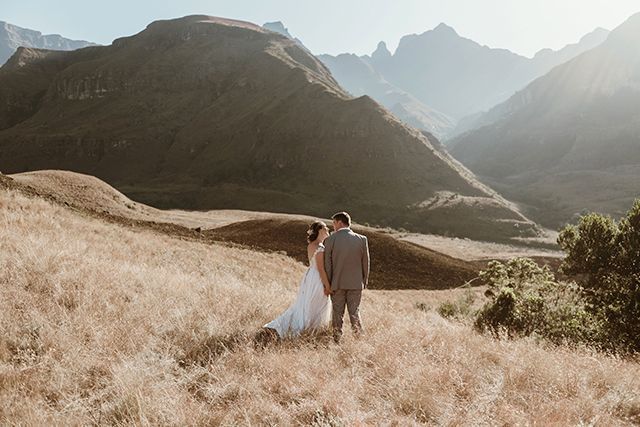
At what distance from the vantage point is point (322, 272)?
6660 mm

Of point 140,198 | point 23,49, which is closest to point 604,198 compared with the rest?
point 140,198

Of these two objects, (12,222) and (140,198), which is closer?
(12,222)

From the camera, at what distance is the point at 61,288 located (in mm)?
6199

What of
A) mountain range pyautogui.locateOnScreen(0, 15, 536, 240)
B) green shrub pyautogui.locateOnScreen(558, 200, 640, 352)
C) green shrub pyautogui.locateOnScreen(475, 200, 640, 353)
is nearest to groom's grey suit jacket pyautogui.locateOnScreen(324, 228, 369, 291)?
green shrub pyautogui.locateOnScreen(475, 200, 640, 353)

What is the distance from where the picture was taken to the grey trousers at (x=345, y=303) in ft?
21.4

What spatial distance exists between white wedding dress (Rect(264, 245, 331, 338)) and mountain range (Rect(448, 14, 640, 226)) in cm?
8726

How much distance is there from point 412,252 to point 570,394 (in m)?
26.3

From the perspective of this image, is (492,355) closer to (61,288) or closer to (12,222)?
(61,288)

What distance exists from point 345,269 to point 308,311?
862 mm

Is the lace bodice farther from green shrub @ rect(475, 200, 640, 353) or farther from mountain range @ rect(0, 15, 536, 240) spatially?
mountain range @ rect(0, 15, 536, 240)

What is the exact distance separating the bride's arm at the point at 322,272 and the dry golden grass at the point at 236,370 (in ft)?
3.05

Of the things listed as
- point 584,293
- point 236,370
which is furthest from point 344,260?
point 584,293

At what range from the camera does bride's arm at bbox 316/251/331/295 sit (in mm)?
6621

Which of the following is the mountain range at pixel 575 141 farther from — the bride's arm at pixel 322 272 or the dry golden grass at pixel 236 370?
the dry golden grass at pixel 236 370
